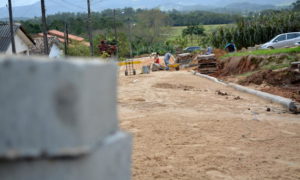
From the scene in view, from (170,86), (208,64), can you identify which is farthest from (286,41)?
(170,86)

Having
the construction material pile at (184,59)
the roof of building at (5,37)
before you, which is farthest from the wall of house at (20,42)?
A: the construction material pile at (184,59)

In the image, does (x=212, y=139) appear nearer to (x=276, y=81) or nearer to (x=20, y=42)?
(x=276, y=81)

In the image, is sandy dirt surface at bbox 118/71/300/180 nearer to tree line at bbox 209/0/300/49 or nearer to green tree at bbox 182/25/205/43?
tree line at bbox 209/0/300/49

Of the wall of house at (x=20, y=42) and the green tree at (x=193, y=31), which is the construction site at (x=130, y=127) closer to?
the wall of house at (x=20, y=42)

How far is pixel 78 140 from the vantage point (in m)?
0.92

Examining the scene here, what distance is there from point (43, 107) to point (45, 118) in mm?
29

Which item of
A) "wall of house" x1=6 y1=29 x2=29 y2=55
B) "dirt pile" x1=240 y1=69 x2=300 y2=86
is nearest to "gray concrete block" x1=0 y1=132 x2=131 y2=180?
"dirt pile" x1=240 y1=69 x2=300 y2=86

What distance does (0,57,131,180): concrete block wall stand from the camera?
0.88 meters

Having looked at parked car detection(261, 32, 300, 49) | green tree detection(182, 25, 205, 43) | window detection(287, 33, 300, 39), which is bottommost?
parked car detection(261, 32, 300, 49)

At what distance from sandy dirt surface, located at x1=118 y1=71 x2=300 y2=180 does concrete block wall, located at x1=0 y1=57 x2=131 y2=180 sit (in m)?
3.15

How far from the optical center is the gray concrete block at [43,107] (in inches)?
34.5

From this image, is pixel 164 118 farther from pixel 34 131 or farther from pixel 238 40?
pixel 238 40

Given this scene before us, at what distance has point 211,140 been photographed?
5691 millimetres

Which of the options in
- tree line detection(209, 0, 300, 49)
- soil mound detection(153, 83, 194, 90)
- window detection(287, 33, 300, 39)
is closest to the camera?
soil mound detection(153, 83, 194, 90)
